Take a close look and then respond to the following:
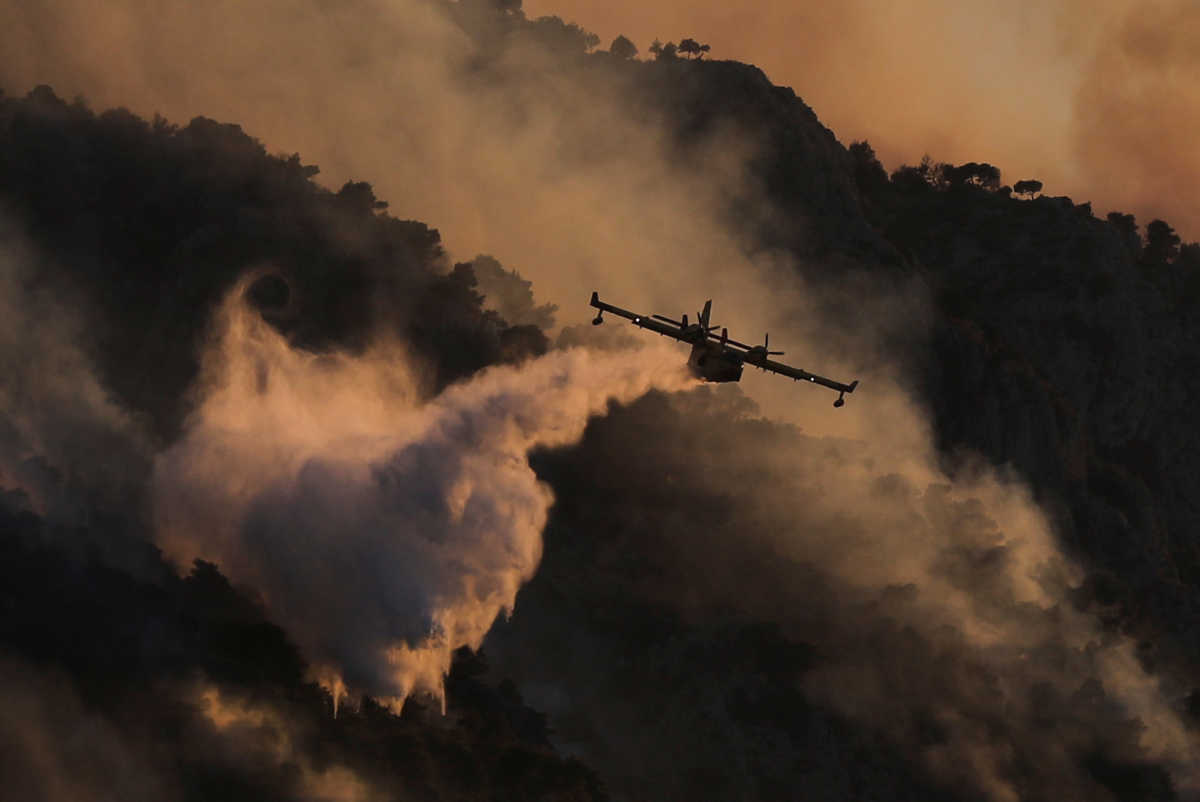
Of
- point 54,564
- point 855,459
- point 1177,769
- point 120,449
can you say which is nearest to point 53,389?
point 120,449

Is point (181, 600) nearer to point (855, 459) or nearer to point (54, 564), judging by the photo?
point (54, 564)

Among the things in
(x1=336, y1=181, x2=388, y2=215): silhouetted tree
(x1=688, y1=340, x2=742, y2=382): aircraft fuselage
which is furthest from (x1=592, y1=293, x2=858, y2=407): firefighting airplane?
(x1=336, y1=181, x2=388, y2=215): silhouetted tree

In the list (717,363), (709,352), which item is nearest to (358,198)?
(709,352)

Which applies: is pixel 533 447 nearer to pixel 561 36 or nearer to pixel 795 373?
pixel 795 373

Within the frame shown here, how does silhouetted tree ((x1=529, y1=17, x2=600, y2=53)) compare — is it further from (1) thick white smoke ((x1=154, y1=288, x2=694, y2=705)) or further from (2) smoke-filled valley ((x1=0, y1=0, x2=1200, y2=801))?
(1) thick white smoke ((x1=154, y1=288, x2=694, y2=705))

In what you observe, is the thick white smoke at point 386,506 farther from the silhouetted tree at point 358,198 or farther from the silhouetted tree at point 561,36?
the silhouetted tree at point 561,36

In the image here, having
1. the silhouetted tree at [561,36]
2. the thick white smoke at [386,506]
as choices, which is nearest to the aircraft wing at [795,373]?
the thick white smoke at [386,506]

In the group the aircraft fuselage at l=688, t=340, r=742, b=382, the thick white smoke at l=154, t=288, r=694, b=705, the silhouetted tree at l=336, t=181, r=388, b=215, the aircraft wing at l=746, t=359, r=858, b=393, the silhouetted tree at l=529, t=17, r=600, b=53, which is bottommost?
the thick white smoke at l=154, t=288, r=694, b=705

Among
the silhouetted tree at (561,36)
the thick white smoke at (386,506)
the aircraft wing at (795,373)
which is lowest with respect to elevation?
the thick white smoke at (386,506)
